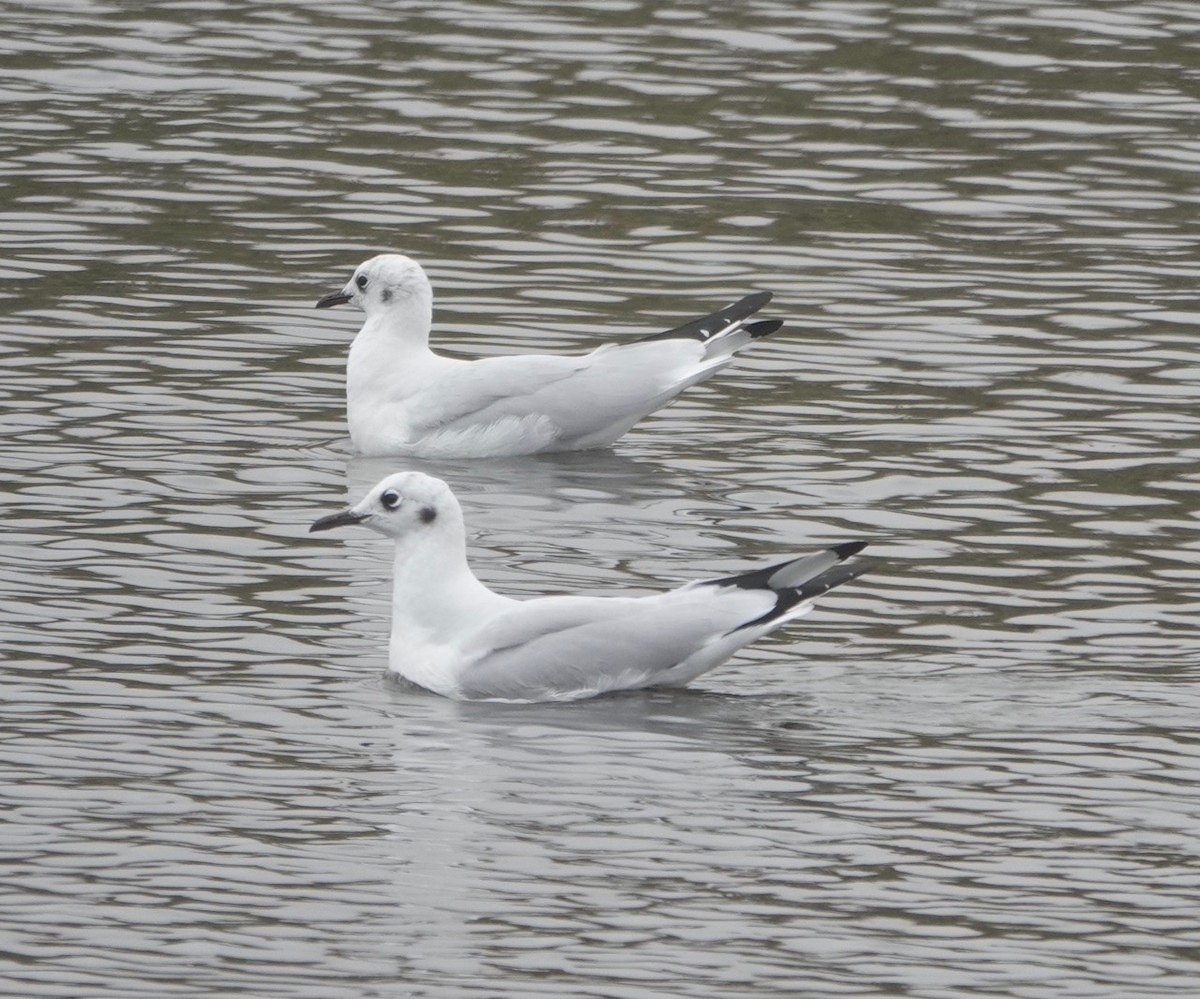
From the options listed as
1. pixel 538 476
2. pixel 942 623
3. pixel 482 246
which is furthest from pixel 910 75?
pixel 942 623

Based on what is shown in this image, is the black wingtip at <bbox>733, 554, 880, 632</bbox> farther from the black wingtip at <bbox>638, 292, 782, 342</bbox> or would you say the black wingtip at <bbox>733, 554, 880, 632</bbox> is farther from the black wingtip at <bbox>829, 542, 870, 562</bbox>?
the black wingtip at <bbox>638, 292, 782, 342</bbox>

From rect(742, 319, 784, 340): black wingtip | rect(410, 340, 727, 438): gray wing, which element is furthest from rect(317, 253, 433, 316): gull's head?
rect(742, 319, 784, 340): black wingtip

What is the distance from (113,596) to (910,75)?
13145mm

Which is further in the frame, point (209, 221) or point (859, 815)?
point (209, 221)

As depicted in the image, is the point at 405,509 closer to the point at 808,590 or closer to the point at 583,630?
the point at 583,630

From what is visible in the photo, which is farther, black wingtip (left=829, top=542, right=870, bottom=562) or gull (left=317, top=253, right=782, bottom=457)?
gull (left=317, top=253, right=782, bottom=457)

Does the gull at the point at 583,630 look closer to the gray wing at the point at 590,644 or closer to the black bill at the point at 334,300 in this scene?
the gray wing at the point at 590,644

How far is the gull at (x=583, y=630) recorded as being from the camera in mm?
11336

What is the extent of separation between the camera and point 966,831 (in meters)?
9.82

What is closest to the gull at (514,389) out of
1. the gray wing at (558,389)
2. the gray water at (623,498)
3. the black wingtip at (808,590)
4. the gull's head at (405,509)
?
the gray wing at (558,389)

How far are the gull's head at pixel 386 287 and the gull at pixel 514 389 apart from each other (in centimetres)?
7

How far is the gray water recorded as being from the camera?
9.08 metres

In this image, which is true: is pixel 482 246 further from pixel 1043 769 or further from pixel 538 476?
pixel 1043 769

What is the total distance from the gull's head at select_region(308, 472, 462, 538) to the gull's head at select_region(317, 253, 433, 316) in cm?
412
